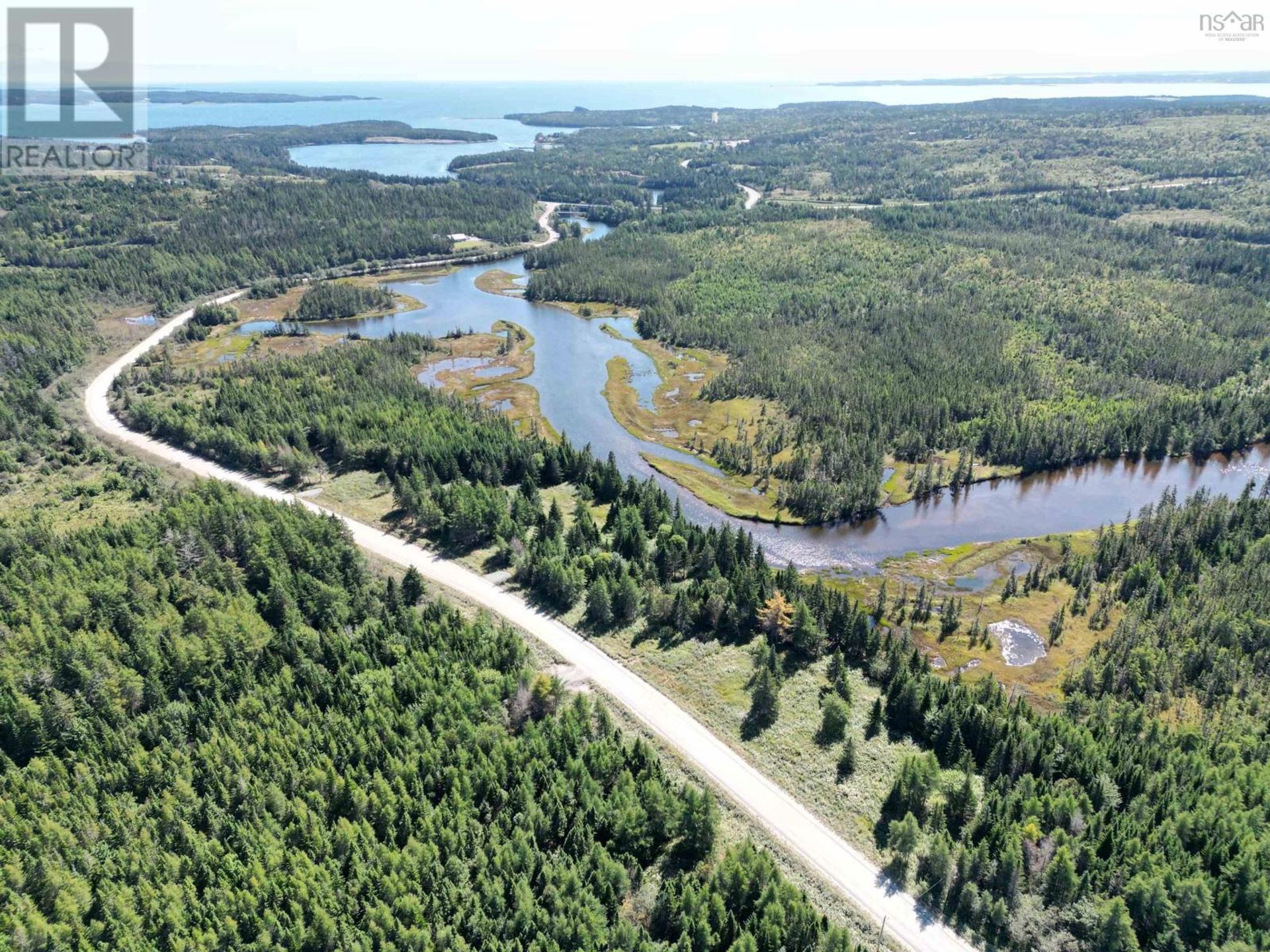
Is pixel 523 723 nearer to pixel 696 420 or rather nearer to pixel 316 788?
pixel 316 788

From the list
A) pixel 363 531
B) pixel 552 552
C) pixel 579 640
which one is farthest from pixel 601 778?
pixel 363 531

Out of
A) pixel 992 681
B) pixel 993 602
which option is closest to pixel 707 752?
pixel 992 681

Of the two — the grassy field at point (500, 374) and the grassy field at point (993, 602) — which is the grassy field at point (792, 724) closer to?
the grassy field at point (993, 602)

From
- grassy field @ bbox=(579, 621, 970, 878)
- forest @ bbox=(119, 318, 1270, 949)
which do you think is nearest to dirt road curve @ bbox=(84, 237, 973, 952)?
grassy field @ bbox=(579, 621, 970, 878)

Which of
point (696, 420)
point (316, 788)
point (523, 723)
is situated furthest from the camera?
point (696, 420)

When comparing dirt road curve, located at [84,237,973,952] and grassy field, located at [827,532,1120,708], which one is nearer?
dirt road curve, located at [84,237,973,952]

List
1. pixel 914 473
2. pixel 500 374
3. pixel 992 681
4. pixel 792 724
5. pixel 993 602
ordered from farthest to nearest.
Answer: pixel 500 374 < pixel 914 473 < pixel 993 602 < pixel 992 681 < pixel 792 724

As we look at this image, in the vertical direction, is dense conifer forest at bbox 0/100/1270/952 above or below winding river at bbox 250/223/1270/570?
below

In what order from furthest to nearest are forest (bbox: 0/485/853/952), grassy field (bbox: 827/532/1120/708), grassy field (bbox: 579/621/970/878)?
grassy field (bbox: 827/532/1120/708) < grassy field (bbox: 579/621/970/878) < forest (bbox: 0/485/853/952)

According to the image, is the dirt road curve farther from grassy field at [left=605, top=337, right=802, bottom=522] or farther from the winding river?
grassy field at [left=605, top=337, right=802, bottom=522]

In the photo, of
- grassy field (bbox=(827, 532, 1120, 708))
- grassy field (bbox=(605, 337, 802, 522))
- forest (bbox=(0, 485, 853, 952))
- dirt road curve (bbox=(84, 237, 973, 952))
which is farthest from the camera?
grassy field (bbox=(605, 337, 802, 522))
